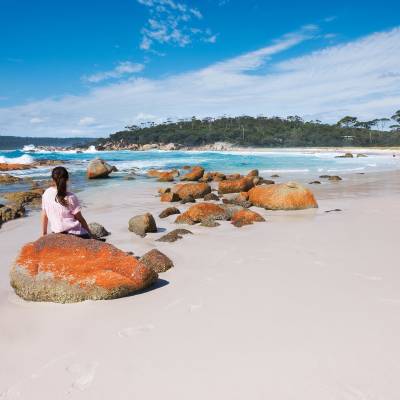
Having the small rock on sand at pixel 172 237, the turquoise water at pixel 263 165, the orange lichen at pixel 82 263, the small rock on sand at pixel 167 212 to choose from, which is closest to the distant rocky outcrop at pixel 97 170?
the turquoise water at pixel 263 165

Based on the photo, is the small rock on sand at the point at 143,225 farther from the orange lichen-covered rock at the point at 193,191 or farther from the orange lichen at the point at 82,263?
the orange lichen-covered rock at the point at 193,191

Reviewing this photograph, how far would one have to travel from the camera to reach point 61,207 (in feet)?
14.7

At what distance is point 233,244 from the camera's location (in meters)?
6.07

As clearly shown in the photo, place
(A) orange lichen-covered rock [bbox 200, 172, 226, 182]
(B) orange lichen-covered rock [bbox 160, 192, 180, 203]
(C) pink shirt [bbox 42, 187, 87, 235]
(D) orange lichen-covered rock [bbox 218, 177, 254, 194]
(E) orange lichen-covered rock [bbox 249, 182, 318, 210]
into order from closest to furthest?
(C) pink shirt [bbox 42, 187, 87, 235]
(E) orange lichen-covered rock [bbox 249, 182, 318, 210]
(B) orange lichen-covered rock [bbox 160, 192, 180, 203]
(D) orange lichen-covered rock [bbox 218, 177, 254, 194]
(A) orange lichen-covered rock [bbox 200, 172, 226, 182]

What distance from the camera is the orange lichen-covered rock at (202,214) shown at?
7.89 metres

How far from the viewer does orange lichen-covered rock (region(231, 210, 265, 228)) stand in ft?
24.8

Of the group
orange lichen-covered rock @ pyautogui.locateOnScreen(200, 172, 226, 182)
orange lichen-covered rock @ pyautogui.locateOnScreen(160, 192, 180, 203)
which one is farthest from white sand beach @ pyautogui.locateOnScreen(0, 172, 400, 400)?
orange lichen-covered rock @ pyautogui.locateOnScreen(200, 172, 226, 182)

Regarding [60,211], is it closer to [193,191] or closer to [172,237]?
[172,237]

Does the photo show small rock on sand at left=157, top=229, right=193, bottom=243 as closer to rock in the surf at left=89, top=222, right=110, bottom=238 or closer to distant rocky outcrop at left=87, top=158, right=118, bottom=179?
rock in the surf at left=89, top=222, right=110, bottom=238

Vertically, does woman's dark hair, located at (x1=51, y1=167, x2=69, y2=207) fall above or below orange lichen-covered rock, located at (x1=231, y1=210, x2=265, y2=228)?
above

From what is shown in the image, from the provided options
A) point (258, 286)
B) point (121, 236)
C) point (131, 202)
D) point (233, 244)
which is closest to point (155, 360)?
point (258, 286)

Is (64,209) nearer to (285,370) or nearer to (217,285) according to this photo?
(217,285)

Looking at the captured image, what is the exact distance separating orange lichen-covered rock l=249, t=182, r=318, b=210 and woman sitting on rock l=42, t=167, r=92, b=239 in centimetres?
578

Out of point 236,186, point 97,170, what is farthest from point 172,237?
point 97,170
